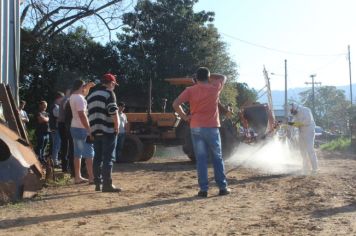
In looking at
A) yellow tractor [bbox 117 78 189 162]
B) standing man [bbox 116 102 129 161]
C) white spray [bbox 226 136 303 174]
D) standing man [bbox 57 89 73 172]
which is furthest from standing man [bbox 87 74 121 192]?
white spray [bbox 226 136 303 174]

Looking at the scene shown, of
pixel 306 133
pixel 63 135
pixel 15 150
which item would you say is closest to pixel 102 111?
pixel 15 150

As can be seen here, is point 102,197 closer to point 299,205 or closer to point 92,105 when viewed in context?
point 92,105

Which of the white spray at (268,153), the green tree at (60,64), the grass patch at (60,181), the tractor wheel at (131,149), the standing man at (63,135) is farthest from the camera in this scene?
the green tree at (60,64)

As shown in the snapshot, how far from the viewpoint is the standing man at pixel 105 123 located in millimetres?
7703

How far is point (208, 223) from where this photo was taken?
18.2 ft

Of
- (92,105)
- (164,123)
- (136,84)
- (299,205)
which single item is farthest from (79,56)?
(299,205)

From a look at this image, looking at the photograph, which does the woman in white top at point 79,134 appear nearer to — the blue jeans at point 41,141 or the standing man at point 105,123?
the standing man at point 105,123

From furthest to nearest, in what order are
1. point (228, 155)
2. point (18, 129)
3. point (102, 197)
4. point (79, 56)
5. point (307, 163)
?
1. point (79, 56)
2. point (228, 155)
3. point (307, 163)
4. point (18, 129)
5. point (102, 197)

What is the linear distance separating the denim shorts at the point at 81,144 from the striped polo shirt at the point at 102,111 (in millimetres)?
709

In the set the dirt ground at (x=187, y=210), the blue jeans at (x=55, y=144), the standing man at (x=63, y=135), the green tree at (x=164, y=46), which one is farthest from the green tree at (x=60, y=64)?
the dirt ground at (x=187, y=210)

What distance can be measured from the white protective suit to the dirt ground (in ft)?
7.03

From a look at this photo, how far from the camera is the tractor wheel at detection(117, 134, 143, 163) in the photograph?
14820 millimetres

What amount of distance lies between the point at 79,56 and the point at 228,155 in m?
19.3

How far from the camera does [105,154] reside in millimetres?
7727
